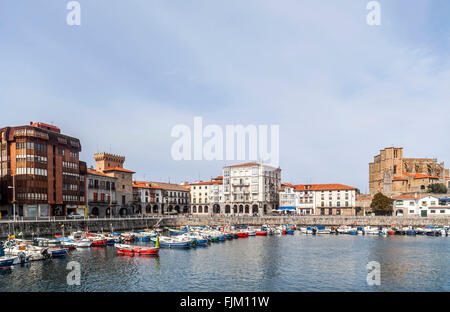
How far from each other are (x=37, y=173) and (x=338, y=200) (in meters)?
110

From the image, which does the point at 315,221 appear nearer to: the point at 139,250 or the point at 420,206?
the point at 420,206

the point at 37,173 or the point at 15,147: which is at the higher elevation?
the point at 15,147

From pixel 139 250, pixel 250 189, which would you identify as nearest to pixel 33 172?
pixel 139 250

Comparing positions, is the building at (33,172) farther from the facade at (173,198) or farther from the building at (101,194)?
Result: the facade at (173,198)

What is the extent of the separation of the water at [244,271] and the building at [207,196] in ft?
339

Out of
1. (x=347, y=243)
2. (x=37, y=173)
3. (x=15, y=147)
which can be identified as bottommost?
(x=347, y=243)

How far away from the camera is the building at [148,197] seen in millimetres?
158725

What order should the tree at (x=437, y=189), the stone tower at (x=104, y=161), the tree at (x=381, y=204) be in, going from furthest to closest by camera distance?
the tree at (x=437, y=189) → the stone tower at (x=104, y=161) → the tree at (x=381, y=204)

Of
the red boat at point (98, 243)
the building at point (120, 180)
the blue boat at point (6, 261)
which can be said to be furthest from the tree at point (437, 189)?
the blue boat at point (6, 261)

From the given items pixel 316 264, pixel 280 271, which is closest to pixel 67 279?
pixel 280 271
